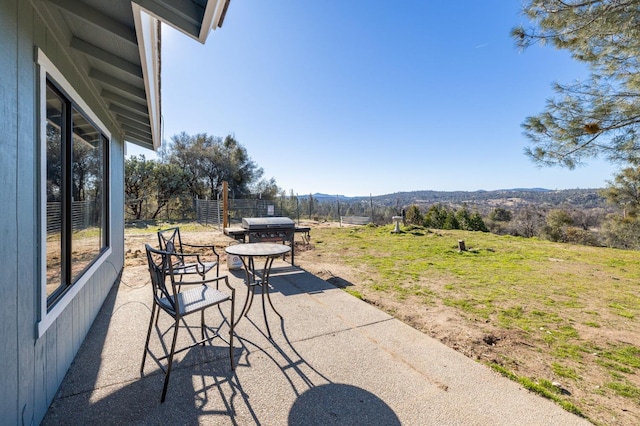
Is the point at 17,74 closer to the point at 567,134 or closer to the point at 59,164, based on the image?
the point at 59,164

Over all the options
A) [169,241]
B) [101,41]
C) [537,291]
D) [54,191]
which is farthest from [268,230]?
[537,291]

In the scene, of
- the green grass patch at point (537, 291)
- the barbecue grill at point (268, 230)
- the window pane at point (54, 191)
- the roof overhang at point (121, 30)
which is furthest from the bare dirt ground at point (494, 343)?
the roof overhang at point (121, 30)

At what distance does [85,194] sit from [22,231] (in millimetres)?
1532

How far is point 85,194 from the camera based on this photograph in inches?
102

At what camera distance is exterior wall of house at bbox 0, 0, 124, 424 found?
3.75 ft

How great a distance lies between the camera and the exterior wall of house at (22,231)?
1.14m

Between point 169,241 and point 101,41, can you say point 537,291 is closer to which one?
point 169,241

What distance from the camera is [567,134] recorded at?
418 centimetres

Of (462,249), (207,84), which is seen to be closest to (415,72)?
(462,249)

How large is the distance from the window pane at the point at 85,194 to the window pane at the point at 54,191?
0.26 m

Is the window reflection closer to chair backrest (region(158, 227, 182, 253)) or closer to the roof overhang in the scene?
the roof overhang

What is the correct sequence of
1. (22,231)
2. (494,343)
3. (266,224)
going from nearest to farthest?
(22,231)
(494,343)
(266,224)

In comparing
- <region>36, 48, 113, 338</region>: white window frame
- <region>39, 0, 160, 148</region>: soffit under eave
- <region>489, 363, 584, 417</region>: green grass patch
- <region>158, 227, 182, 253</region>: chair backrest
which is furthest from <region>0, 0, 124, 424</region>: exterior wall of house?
<region>489, 363, 584, 417</region>: green grass patch

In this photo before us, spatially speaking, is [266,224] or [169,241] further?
[266,224]
